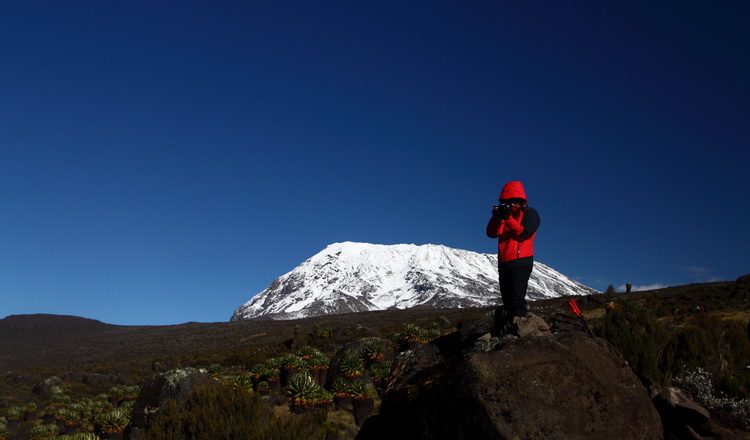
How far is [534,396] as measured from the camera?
4.06 metres

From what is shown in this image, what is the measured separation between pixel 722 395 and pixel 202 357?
1595 inches

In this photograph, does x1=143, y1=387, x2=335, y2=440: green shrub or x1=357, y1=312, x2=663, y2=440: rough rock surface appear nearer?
x1=357, y1=312, x2=663, y2=440: rough rock surface

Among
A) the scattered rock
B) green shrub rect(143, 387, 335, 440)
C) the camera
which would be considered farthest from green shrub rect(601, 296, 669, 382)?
the scattered rock

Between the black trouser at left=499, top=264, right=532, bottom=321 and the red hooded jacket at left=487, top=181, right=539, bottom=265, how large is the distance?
11cm

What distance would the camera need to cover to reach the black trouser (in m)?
5.59

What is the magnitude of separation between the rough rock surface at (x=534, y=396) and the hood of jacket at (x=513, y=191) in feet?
5.92

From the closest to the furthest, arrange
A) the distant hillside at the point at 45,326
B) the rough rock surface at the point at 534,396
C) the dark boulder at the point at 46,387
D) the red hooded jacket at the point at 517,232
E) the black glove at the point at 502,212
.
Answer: the rough rock surface at the point at 534,396 → the black glove at the point at 502,212 → the red hooded jacket at the point at 517,232 → the dark boulder at the point at 46,387 → the distant hillside at the point at 45,326

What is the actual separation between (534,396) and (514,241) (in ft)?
7.14

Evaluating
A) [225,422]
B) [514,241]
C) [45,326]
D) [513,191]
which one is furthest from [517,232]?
[45,326]

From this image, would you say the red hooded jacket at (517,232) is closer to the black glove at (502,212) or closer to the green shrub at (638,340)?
the black glove at (502,212)

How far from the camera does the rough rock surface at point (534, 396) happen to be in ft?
13.0

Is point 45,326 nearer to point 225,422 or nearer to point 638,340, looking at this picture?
point 225,422

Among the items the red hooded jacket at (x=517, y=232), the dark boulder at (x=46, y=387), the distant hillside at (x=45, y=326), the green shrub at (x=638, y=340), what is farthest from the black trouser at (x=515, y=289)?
the distant hillside at (x=45, y=326)

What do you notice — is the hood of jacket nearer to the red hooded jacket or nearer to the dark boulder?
the red hooded jacket
